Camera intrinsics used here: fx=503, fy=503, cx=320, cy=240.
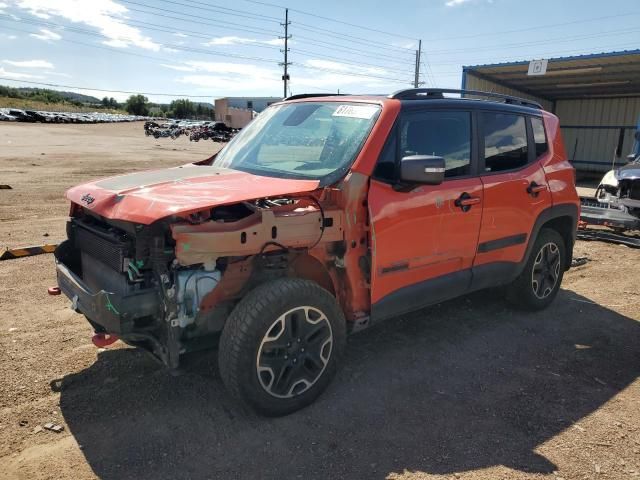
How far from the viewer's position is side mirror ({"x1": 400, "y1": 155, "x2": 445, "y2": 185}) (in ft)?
10.6

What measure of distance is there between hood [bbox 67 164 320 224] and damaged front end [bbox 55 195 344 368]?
0.27 feet

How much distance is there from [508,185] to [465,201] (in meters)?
0.65

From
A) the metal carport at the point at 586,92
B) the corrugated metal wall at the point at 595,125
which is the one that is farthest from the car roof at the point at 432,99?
the corrugated metal wall at the point at 595,125

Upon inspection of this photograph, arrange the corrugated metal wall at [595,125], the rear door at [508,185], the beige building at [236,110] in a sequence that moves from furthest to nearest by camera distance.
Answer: the beige building at [236,110] < the corrugated metal wall at [595,125] < the rear door at [508,185]

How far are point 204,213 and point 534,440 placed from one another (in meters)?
2.37

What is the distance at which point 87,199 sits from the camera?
3.23m

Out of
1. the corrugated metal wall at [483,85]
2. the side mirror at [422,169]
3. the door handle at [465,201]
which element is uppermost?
the corrugated metal wall at [483,85]

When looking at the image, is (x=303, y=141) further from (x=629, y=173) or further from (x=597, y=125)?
(x=597, y=125)

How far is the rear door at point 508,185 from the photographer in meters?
4.17

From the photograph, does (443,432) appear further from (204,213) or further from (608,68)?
(608,68)

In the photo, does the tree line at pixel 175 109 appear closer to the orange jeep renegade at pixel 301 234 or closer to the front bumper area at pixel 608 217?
the front bumper area at pixel 608 217

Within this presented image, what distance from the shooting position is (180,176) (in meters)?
3.61

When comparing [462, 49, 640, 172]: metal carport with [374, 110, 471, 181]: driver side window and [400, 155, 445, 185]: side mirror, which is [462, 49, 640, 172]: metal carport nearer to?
[374, 110, 471, 181]: driver side window

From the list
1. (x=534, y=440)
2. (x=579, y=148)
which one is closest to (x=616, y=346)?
(x=534, y=440)
